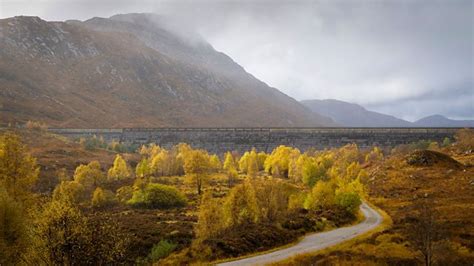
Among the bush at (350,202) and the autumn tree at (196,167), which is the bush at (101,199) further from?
the bush at (350,202)

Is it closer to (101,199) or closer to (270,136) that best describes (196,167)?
(101,199)

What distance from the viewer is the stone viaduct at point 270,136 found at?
165375 mm

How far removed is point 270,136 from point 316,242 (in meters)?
142

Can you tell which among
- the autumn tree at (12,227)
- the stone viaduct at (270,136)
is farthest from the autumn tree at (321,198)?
the stone viaduct at (270,136)

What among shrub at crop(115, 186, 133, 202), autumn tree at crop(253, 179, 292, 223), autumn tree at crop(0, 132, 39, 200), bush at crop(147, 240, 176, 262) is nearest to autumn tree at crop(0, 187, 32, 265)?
autumn tree at crop(0, 132, 39, 200)

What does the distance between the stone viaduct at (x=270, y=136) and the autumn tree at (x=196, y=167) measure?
289ft

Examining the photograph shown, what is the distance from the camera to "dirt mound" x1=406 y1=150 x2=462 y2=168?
97150mm

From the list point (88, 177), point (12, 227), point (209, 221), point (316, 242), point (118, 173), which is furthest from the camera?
point (118, 173)

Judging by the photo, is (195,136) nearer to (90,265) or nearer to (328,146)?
(328,146)

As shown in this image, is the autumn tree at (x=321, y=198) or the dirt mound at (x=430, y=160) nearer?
the autumn tree at (x=321, y=198)

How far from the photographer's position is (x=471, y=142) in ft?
399

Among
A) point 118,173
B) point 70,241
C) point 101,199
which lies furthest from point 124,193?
point 70,241

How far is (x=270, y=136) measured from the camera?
184m

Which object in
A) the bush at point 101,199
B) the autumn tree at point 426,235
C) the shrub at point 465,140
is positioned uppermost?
A: the shrub at point 465,140
